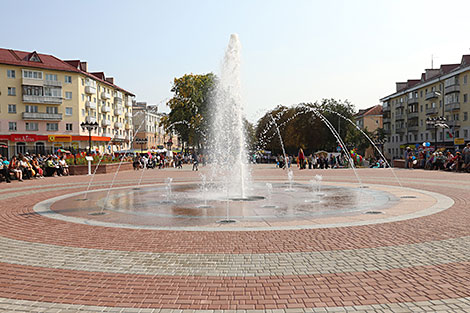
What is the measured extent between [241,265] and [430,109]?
252 ft

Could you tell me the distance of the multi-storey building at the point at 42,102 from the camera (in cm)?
5962

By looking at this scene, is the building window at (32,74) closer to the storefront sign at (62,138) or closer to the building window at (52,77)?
the building window at (52,77)

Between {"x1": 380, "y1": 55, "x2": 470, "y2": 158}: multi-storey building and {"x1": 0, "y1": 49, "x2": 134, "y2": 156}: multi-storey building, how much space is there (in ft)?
182

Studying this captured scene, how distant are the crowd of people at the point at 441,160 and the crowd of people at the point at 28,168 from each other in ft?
94.6

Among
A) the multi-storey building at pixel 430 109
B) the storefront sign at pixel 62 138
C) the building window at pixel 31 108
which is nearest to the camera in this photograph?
the multi-storey building at pixel 430 109

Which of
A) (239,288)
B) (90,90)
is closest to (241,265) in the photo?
(239,288)

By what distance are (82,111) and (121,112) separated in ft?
73.6

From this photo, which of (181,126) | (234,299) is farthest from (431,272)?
(181,126)

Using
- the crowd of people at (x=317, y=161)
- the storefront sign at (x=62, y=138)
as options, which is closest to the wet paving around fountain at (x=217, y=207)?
the crowd of people at (x=317, y=161)

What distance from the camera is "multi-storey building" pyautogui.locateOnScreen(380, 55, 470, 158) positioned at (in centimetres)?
6078

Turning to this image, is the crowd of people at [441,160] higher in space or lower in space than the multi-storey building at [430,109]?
lower

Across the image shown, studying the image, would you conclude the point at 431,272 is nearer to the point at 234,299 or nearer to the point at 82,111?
Answer: the point at 234,299

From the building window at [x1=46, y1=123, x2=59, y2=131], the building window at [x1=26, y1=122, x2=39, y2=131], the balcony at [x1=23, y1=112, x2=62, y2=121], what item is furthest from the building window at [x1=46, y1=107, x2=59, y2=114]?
the building window at [x1=26, y1=122, x2=39, y2=131]

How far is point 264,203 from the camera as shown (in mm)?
12258
